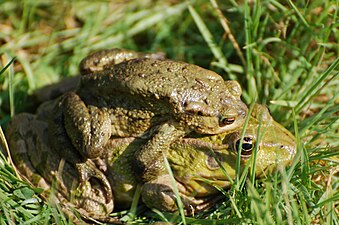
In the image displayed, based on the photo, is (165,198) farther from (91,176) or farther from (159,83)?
(159,83)

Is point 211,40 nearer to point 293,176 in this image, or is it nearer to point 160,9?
point 160,9

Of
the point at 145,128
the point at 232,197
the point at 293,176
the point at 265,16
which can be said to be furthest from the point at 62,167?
the point at 265,16

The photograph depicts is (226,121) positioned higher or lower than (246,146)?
higher

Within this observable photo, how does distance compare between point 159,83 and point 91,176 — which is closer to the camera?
point 159,83

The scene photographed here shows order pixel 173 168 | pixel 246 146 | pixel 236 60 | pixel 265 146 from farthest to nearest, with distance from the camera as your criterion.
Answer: pixel 236 60, pixel 173 168, pixel 265 146, pixel 246 146

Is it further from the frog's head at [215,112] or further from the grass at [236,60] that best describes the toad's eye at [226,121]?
the grass at [236,60]

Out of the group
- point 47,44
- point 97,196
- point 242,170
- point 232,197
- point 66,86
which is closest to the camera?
point 232,197

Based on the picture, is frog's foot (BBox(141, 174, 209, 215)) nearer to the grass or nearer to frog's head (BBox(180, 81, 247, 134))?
the grass

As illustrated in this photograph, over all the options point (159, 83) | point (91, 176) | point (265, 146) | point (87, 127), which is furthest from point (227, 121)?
point (91, 176)
